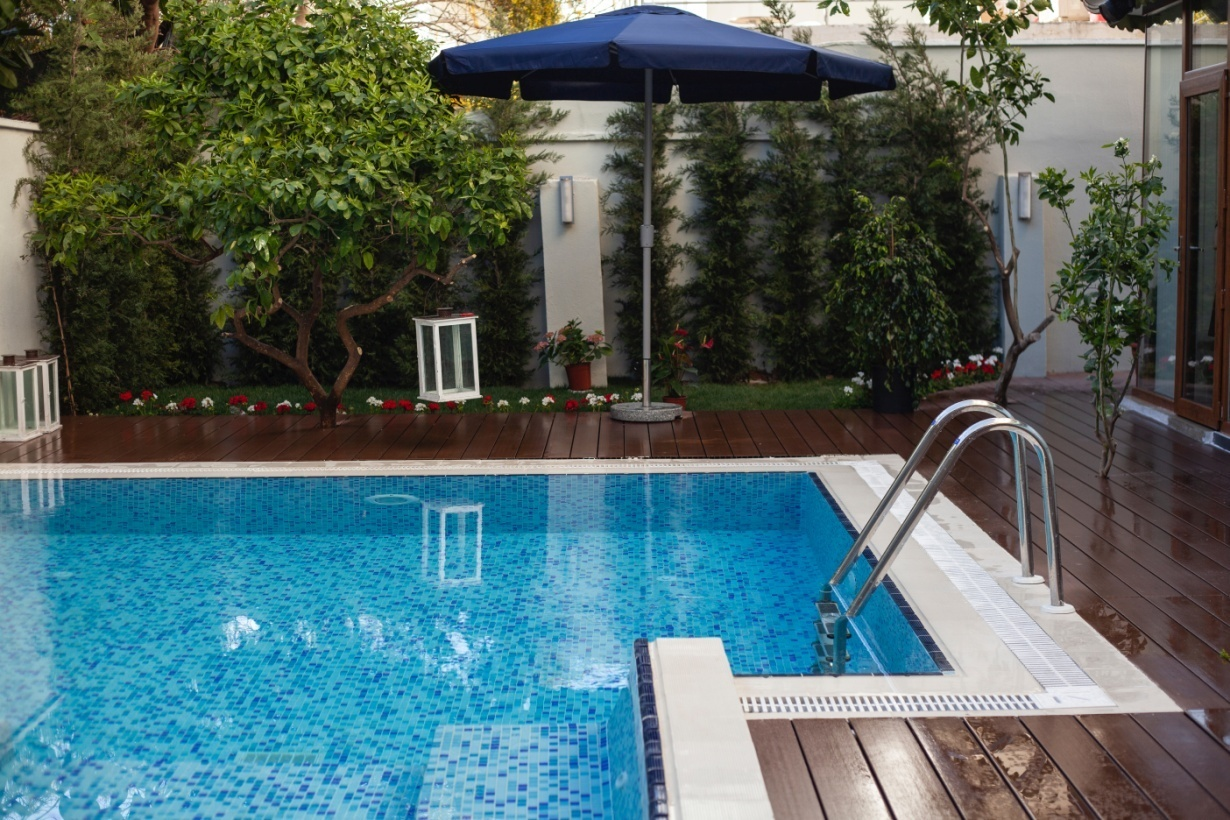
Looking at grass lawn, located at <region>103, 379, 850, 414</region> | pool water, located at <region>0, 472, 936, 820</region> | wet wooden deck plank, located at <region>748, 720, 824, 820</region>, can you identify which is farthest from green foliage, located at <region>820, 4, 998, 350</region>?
wet wooden deck plank, located at <region>748, 720, 824, 820</region>

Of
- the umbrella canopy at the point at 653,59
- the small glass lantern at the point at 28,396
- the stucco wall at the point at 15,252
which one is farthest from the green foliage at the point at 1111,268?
the stucco wall at the point at 15,252

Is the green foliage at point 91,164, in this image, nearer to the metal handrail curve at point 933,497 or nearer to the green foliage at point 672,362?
the green foliage at point 672,362

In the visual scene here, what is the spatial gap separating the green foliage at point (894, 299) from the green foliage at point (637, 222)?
7.41ft

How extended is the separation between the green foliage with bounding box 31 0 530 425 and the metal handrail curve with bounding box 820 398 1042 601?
11.7ft

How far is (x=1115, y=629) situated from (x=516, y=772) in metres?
2.00

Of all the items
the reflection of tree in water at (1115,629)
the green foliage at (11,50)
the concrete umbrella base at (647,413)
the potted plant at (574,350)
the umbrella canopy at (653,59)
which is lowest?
the reflection of tree in water at (1115,629)

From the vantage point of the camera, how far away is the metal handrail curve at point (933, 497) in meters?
3.76

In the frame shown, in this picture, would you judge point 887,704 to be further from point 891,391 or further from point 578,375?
point 578,375

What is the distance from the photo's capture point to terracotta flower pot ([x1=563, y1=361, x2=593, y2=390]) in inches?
391

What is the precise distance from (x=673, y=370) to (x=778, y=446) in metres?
1.71

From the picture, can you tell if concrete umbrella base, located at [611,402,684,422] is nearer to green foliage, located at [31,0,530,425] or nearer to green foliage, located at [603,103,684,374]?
green foliage, located at [31,0,530,425]

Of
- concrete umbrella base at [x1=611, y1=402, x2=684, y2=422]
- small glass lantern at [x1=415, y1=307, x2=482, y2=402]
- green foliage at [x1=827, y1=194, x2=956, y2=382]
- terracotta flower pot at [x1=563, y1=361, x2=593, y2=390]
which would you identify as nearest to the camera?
small glass lantern at [x1=415, y1=307, x2=482, y2=402]

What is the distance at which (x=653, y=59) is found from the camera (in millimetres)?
6957

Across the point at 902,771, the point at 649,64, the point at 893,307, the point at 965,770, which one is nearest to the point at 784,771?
the point at 902,771
